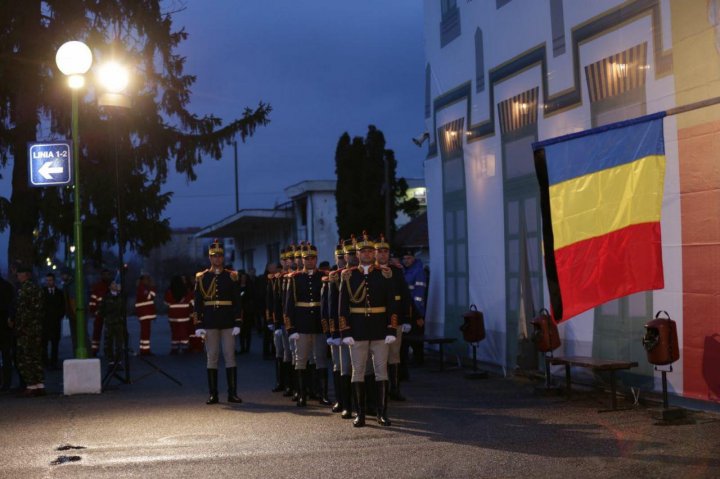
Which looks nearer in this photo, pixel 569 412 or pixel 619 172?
pixel 619 172

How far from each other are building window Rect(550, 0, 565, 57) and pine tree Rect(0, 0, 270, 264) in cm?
1162

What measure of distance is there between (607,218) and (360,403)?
12.9 ft

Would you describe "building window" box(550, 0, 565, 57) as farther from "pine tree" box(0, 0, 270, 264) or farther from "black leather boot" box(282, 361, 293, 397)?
"pine tree" box(0, 0, 270, 264)

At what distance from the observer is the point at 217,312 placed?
13.8 metres

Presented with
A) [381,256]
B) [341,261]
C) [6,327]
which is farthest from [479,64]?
[6,327]

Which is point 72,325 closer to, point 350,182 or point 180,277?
point 180,277

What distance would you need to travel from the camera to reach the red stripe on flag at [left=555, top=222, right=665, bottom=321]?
8508 millimetres

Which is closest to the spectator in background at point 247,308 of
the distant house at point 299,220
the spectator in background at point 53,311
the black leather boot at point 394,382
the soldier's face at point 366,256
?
the spectator in background at point 53,311

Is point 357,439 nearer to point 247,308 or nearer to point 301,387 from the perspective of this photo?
point 301,387

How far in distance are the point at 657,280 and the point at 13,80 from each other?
17.3m

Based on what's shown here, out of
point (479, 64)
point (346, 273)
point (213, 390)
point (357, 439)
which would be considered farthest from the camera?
point (479, 64)

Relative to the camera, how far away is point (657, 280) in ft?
28.0

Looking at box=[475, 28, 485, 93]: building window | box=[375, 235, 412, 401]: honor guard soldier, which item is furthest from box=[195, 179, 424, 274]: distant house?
box=[375, 235, 412, 401]: honor guard soldier

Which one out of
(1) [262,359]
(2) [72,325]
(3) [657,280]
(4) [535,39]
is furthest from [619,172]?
(2) [72,325]
